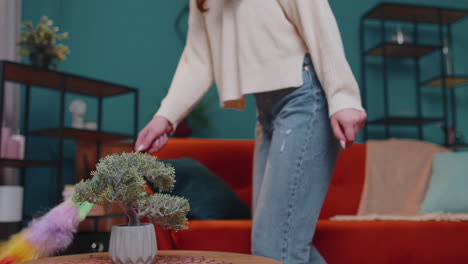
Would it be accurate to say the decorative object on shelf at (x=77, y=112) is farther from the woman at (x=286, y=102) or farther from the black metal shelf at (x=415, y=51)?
Answer: the black metal shelf at (x=415, y=51)

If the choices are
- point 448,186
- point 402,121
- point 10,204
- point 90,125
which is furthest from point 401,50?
point 10,204

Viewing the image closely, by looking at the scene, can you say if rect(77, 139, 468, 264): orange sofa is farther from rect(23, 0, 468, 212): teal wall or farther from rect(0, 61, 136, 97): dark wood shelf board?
rect(23, 0, 468, 212): teal wall

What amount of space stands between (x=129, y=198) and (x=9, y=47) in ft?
9.48

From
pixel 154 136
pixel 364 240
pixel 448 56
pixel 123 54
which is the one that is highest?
pixel 448 56

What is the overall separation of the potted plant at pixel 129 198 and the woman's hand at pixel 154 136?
473 millimetres

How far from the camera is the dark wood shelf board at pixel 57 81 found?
2.67 meters

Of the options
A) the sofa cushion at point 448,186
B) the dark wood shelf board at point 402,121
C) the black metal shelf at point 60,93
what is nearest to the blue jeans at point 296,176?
the sofa cushion at point 448,186

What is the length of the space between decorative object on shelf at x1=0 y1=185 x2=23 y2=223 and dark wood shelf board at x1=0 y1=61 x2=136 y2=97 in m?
0.67

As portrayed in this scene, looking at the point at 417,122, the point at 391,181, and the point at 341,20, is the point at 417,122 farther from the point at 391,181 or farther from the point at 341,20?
the point at 391,181

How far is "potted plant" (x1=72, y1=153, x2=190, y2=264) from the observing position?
2.19 feet

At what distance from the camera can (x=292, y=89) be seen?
114cm

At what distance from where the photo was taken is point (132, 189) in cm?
67

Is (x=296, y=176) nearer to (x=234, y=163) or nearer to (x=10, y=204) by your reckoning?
(x=234, y=163)

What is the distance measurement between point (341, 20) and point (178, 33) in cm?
144
